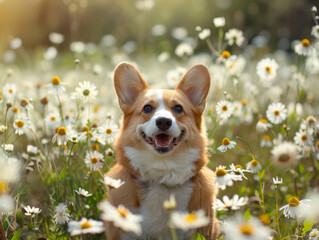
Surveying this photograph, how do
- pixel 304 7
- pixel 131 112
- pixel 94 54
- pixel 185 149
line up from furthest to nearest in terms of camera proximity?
pixel 304 7, pixel 94 54, pixel 131 112, pixel 185 149

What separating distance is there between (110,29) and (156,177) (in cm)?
1269

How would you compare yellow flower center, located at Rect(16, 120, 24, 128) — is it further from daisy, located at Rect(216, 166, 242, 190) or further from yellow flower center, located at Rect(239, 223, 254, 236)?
yellow flower center, located at Rect(239, 223, 254, 236)

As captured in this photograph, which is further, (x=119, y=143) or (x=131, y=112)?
(x=131, y=112)

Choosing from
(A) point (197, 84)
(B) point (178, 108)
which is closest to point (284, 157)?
(B) point (178, 108)

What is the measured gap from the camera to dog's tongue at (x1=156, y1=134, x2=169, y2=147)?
290 cm

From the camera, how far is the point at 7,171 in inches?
90.0

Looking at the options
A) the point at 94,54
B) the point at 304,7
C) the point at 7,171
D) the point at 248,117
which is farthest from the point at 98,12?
the point at 7,171

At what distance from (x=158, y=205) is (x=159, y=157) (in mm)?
399

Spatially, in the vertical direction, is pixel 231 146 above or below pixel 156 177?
above

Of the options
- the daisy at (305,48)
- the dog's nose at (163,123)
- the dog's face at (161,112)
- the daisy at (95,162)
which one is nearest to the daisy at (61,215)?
the daisy at (95,162)

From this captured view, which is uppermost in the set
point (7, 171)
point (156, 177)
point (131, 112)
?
point (131, 112)

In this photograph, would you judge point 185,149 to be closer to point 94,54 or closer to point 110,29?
point 94,54

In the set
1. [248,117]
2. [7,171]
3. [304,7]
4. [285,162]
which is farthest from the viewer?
[304,7]

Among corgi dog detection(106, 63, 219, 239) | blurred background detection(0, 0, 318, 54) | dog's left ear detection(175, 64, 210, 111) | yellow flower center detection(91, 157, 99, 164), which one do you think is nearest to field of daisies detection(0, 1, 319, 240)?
yellow flower center detection(91, 157, 99, 164)
